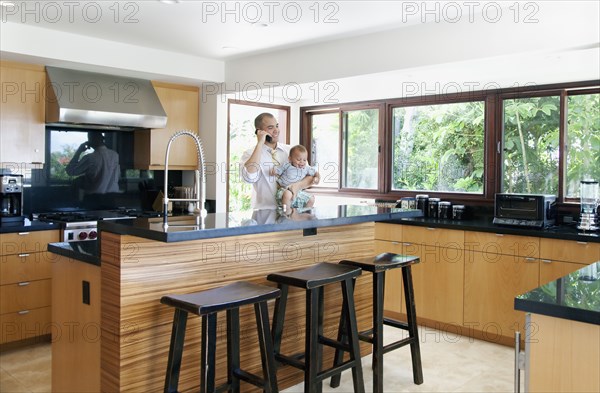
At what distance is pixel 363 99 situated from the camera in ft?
18.4

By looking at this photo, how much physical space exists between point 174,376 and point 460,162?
3521 mm

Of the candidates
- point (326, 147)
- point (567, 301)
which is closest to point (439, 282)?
point (326, 147)

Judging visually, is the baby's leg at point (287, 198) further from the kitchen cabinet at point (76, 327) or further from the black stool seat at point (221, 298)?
the kitchen cabinet at point (76, 327)

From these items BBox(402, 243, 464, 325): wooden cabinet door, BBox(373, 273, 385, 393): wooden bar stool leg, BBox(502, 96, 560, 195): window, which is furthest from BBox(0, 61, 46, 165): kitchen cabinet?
BBox(502, 96, 560, 195): window

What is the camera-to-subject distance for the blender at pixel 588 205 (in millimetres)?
3834

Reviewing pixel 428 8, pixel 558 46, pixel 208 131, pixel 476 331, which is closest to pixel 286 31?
pixel 428 8

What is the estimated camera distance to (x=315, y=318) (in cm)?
261

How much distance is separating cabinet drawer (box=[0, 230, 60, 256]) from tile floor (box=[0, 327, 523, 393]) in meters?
0.73

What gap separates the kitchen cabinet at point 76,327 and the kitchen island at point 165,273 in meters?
0.01

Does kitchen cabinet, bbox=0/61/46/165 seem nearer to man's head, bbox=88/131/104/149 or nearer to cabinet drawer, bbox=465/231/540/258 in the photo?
man's head, bbox=88/131/104/149

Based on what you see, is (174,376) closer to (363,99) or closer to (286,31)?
(286,31)

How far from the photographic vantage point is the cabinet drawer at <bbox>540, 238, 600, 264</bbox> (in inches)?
141

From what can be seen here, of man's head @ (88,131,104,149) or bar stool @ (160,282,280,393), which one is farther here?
man's head @ (88,131,104,149)

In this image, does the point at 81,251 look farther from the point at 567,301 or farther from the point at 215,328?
the point at 567,301
